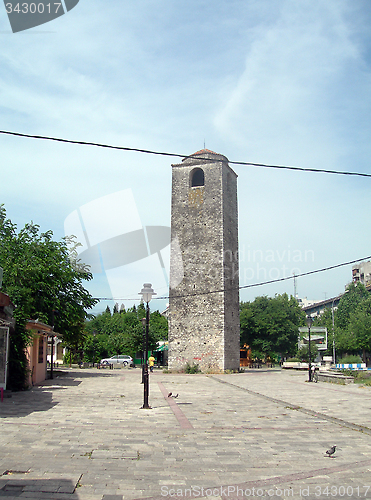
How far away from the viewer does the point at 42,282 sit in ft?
67.7

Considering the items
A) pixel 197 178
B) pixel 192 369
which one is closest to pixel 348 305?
pixel 197 178

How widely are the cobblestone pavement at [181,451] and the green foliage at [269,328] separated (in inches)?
1270

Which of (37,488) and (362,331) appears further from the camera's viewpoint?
(362,331)

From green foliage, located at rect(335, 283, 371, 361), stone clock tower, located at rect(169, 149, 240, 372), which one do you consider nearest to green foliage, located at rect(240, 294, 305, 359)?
green foliage, located at rect(335, 283, 371, 361)

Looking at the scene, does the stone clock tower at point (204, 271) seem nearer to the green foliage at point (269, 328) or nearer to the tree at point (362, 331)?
the green foliage at point (269, 328)

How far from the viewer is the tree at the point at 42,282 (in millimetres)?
16453

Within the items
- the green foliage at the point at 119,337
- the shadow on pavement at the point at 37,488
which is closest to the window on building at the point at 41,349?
the green foliage at the point at 119,337

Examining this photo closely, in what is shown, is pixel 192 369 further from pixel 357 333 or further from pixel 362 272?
pixel 362 272

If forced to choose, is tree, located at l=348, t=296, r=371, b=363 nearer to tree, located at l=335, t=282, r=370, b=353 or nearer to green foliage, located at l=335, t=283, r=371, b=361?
green foliage, located at l=335, t=283, r=371, b=361

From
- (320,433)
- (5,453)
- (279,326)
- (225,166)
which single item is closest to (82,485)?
(5,453)

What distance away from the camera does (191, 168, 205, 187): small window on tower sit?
35625mm

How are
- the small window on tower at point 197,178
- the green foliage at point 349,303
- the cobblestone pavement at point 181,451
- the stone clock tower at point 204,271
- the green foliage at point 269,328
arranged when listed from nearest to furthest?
the cobblestone pavement at point 181,451
the stone clock tower at point 204,271
the small window on tower at point 197,178
the green foliage at point 269,328
the green foliage at point 349,303

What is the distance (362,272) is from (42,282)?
290 ft

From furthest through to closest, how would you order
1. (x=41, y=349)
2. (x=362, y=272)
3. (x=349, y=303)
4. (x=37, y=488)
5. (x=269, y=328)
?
(x=362, y=272) → (x=349, y=303) → (x=269, y=328) → (x=41, y=349) → (x=37, y=488)
